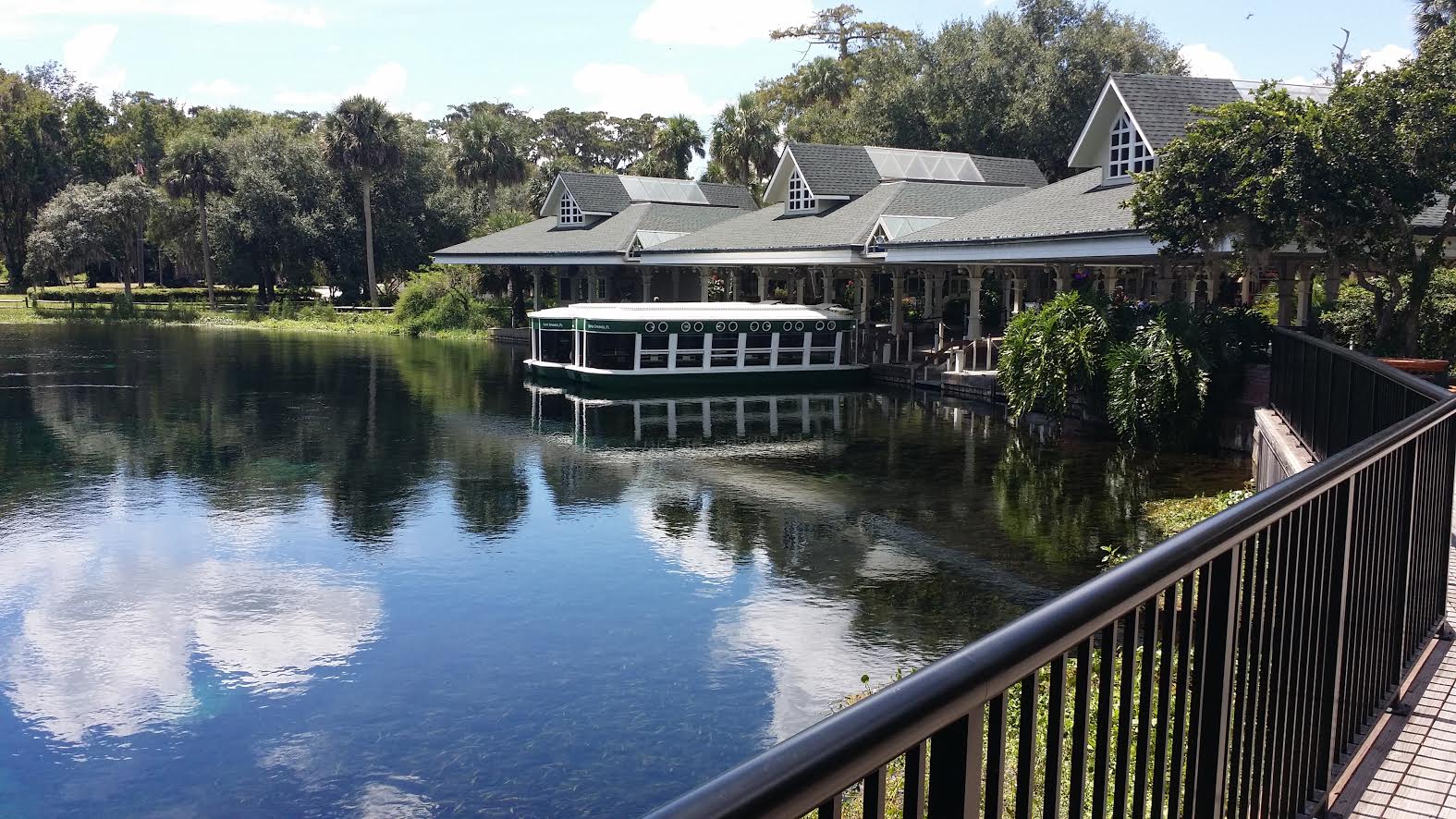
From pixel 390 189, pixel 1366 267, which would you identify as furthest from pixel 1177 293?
pixel 390 189

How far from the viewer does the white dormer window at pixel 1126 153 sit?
2895 cm

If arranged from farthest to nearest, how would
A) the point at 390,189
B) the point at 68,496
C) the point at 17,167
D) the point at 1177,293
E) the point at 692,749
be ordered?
the point at 17,167 → the point at 390,189 → the point at 1177,293 → the point at 68,496 → the point at 692,749

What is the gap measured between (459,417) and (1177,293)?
23797mm

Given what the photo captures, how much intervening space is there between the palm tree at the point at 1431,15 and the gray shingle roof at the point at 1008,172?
44.4 ft

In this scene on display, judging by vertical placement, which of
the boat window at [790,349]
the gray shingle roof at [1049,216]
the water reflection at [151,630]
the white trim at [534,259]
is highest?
the gray shingle roof at [1049,216]

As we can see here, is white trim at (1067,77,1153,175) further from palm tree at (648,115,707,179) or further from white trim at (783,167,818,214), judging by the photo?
palm tree at (648,115,707,179)

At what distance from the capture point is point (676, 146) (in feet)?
218

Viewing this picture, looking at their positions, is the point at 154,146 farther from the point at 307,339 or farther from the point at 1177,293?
the point at 1177,293

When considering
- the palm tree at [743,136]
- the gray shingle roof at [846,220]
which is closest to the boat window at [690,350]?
the gray shingle roof at [846,220]

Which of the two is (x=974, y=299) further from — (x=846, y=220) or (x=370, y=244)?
(x=370, y=244)

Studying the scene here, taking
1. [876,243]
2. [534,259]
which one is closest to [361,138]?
[534,259]

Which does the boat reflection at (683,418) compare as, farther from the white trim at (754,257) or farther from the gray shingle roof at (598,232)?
the gray shingle roof at (598,232)

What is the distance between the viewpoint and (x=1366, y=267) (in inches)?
819

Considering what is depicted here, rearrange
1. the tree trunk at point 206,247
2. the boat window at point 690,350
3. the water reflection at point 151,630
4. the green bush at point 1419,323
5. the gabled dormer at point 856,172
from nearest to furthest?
the water reflection at point 151,630
the green bush at point 1419,323
the boat window at point 690,350
the gabled dormer at point 856,172
the tree trunk at point 206,247
